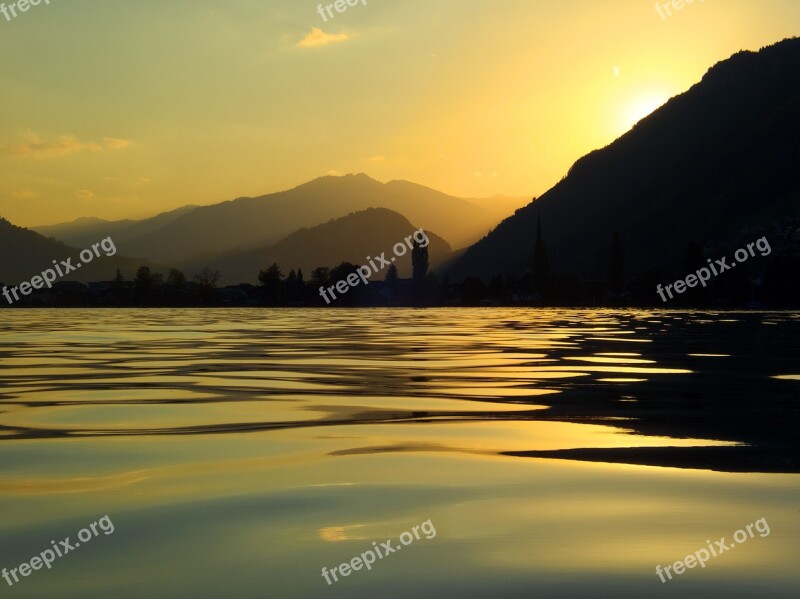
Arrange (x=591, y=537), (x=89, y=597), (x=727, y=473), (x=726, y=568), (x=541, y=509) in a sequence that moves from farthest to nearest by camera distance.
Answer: (x=727, y=473)
(x=541, y=509)
(x=591, y=537)
(x=726, y=568)
(x=89, y=597)

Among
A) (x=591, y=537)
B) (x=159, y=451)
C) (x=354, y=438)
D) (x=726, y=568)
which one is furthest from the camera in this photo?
(x=354, y=438)

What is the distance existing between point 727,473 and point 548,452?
2518mm

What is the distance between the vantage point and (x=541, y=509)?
9.63 m

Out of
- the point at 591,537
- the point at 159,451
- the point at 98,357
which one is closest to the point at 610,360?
the point at 98,357

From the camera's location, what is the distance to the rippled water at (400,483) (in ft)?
24.6

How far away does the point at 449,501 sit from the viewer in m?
10.1

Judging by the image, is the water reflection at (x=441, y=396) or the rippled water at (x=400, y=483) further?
the water reflection at (x=441, y=396)

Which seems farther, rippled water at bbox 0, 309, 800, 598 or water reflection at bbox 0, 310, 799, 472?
water reflection at bbox 0, 310, 799, 472

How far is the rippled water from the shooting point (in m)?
7.48

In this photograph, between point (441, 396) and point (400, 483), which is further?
point (441, 396)

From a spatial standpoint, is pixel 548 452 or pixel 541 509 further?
pixel 548 452

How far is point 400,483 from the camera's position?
36.1 feet

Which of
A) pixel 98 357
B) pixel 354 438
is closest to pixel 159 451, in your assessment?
pixel 354 438

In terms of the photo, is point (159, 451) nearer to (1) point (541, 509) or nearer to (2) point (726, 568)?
(1) point (541, 509)
